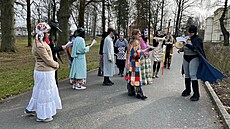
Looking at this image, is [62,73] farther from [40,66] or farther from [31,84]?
[40,66]


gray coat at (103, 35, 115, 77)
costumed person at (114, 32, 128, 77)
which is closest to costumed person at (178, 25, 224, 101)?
gray coat at (103, 35, 115, 77)

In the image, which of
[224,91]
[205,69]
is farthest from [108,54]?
[224,91]

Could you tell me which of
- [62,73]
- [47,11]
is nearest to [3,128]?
[62,73]

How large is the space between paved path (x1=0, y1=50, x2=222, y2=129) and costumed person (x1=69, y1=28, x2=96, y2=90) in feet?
1.10

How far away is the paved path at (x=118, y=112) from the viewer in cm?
449

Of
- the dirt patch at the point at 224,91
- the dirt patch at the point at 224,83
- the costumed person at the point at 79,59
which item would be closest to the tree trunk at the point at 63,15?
the costumed person at the point at 79,59

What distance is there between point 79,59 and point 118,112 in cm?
253

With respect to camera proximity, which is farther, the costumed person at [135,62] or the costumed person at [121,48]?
the costumed person at [121,48]

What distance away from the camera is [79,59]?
7070 mm

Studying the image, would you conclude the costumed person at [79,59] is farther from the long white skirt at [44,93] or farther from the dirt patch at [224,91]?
the dirt patch at [224,91]

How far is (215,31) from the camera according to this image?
76.8 m

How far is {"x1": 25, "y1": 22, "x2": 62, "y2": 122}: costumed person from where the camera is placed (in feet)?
14.5

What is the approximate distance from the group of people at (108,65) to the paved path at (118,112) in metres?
0.31

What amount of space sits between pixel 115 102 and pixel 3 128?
8.84ft
